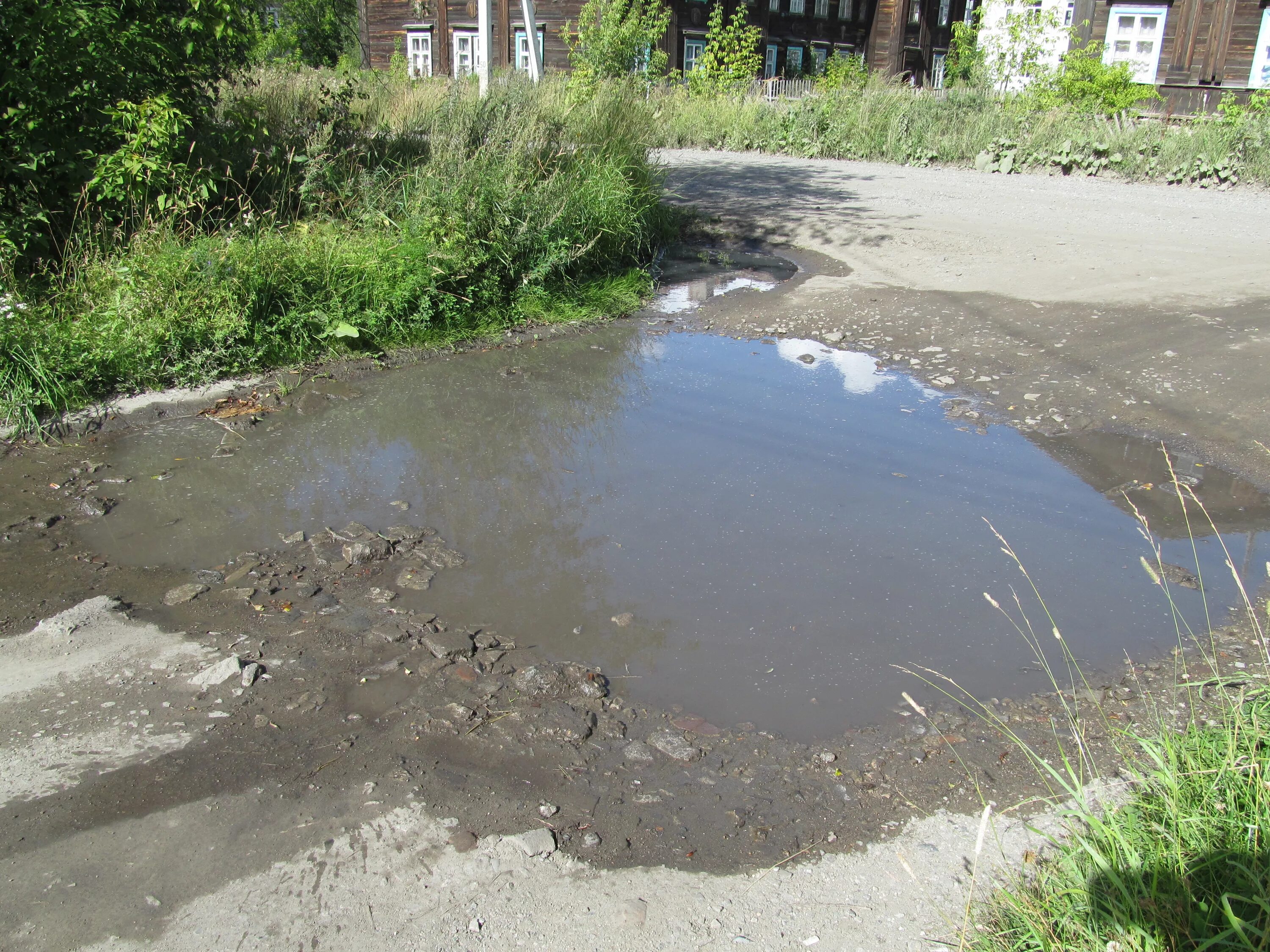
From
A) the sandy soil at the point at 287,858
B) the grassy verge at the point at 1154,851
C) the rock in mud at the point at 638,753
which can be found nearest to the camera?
the grassy verge at the point at 1154,851

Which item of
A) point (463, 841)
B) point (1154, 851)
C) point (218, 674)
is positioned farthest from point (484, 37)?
point (1154, 851)

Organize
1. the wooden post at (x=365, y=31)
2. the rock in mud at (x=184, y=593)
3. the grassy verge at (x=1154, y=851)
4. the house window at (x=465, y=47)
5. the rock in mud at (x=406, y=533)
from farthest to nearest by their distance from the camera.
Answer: the wooden post at (x=365, y=31), the house window at (x=465, y=47), the rock in mud at (x=406, y=533), the rock in mud at (x=184, y=593), the grassy verge at (x=1154, y=851)

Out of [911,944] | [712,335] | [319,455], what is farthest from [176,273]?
[911,944]

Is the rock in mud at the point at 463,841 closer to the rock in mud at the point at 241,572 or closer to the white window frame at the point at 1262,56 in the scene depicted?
the rock in mud at the point at 241,572

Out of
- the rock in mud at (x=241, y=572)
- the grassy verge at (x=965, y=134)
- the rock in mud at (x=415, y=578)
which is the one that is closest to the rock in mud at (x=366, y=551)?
the rock in mud at (x=415, y=578)

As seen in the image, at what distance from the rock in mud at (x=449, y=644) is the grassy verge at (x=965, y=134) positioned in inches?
338

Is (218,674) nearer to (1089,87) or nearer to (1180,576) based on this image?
(1180,576)

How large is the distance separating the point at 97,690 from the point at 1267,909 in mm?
3192

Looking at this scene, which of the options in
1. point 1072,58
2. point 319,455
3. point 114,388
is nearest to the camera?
point 319,455

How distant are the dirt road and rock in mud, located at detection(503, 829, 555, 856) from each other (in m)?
3.92

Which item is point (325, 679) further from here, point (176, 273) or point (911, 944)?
point (176, 273)

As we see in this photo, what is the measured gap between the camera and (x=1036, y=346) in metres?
6.46

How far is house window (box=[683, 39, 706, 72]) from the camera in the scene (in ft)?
94.4

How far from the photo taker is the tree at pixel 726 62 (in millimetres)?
21391
